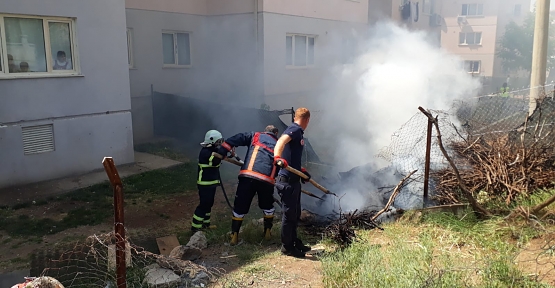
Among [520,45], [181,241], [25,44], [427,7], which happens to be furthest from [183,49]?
[520,45]

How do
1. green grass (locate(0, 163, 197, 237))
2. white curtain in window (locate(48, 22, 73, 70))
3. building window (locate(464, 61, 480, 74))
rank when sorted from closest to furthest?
green grass (locate(0, 163, 197, 237)), white curtain in window (locate(48, 22, 73, 70)), building window (locate(464, 61, 480, 74))

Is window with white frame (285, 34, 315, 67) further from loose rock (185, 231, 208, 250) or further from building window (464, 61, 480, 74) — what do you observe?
building window (464, 61, 480, 74)

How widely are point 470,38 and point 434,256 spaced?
122ft

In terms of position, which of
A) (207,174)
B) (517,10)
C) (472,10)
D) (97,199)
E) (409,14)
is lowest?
(97,199)

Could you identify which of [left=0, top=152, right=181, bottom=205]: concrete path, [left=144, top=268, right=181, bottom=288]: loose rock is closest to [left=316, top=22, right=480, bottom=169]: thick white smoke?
[left=0, top=152, right=181, bottom=205]: concrete path

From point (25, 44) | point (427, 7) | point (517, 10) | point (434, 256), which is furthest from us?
point (517, 10)

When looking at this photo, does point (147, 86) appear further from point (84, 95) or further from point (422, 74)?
point (422, 74)

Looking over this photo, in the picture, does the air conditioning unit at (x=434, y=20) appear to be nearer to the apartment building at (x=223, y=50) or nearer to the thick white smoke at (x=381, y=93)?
the thick white smoke at (x=381, y=93)

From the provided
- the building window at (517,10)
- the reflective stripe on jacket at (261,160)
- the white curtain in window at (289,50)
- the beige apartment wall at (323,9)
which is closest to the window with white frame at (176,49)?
the beige apartment wall at (323,9)

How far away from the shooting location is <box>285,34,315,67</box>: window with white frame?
1355 cm

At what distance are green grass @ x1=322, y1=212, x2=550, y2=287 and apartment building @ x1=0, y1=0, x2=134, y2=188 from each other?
6.32 metres

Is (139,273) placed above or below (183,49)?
below

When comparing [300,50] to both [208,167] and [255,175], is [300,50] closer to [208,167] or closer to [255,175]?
[208,167]

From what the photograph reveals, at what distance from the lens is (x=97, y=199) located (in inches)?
289
